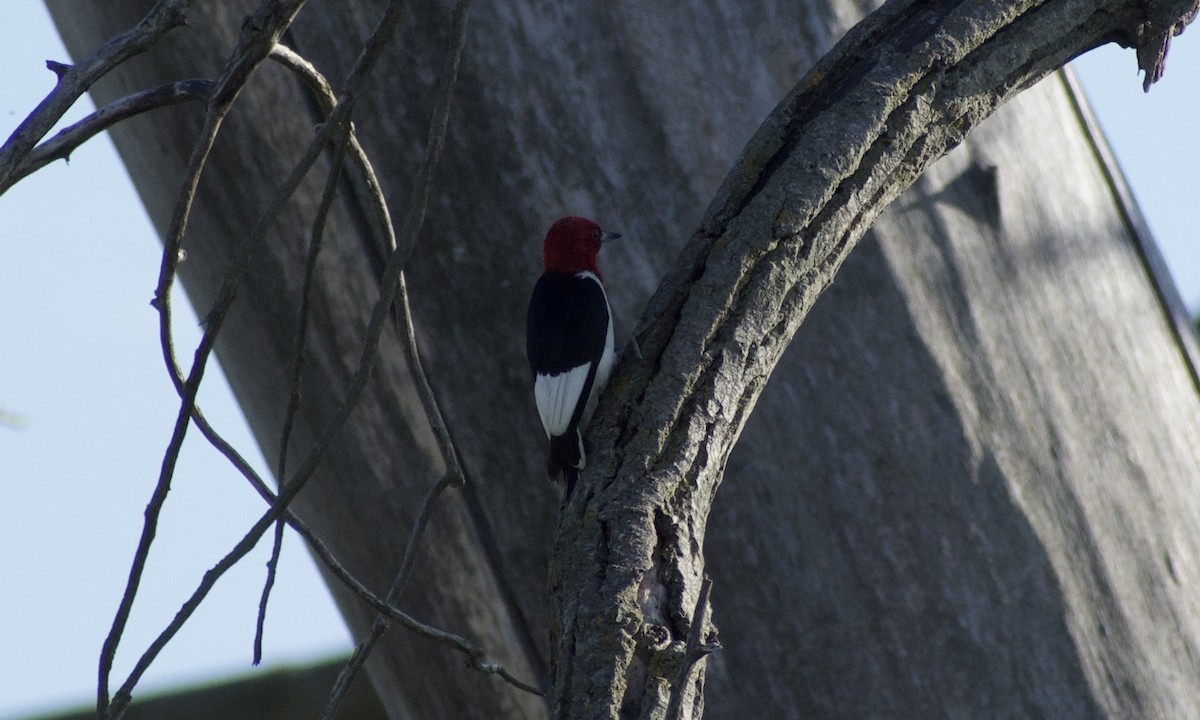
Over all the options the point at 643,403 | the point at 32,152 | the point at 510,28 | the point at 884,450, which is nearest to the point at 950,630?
the point at 884,450

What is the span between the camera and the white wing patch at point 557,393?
2422 mm

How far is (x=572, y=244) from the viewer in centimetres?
250

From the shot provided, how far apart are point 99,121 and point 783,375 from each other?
147 cm

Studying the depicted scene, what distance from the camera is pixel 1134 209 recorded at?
8.86 feet

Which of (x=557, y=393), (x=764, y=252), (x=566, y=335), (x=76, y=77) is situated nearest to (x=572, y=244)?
(x=566, y=335)

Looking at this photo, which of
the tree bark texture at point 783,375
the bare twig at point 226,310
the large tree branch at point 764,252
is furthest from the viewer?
the tree bark texture at point 783,375

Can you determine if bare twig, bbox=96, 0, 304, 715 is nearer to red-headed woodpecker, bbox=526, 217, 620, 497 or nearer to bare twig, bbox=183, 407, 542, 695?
bare twig, bbox=183, 407, 542, 695

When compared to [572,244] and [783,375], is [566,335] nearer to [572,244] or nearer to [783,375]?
[572,244]

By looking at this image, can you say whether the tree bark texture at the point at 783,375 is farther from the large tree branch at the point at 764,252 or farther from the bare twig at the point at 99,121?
the bare twig at the point at 99,121

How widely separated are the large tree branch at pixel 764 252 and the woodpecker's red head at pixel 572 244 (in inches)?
21.9

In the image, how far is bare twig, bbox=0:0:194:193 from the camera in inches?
54.9

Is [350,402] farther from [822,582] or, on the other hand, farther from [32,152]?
[822,582]

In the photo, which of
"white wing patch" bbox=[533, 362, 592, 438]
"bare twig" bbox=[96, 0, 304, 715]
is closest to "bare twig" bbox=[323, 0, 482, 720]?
"bare twig" bbox=[96, 0, 304, 715]

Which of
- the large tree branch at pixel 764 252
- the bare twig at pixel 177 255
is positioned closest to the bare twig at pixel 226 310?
the bare twig at pixel 177 255
